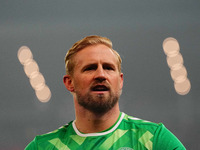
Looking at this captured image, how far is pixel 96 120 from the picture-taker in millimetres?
1460

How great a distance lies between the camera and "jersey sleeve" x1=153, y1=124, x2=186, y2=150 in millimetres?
1261

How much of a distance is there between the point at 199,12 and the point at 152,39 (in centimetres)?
134

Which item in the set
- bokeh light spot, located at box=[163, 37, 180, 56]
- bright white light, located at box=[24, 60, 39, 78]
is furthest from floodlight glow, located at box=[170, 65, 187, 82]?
bright white light, located at box=[24, 60, 39, 78]

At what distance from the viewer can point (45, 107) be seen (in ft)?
21.8

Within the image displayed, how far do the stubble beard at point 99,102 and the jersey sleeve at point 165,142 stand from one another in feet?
0.98

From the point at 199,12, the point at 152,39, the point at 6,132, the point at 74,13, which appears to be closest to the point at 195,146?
the point at 152,39

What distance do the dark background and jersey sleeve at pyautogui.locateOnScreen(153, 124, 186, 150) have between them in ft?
14.5

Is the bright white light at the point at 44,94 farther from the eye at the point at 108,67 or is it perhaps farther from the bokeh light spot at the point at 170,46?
the eye at the point at 108,67

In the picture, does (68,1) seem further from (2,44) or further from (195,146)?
(195,146)

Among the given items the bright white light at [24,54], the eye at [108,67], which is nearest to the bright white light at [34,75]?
the bright white light at [24,54]

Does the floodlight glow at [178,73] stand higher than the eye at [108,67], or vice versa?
the floodlight glow at [178,73]

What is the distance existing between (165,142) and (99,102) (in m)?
0.41

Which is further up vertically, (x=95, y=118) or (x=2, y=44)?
(x=2, y=44)

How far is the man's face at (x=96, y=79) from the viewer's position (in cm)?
138
